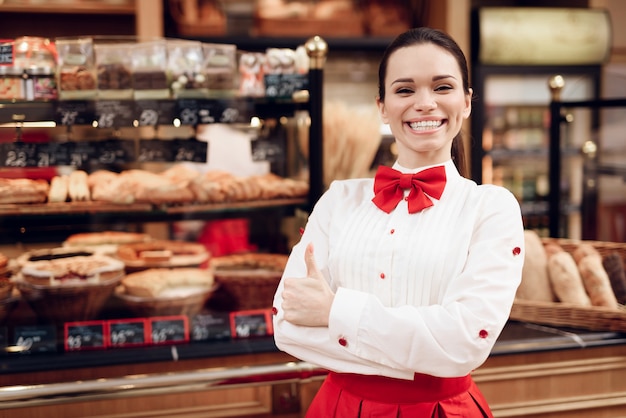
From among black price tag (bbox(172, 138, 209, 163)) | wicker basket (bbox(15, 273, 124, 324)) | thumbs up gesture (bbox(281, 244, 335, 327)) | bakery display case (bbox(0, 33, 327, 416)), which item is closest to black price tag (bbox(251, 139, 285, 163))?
bakery display case (bbox(0, 33, 327, 416))

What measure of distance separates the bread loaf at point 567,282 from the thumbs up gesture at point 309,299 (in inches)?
44.1

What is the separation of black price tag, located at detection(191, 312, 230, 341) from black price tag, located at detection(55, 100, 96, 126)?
0.65 meters

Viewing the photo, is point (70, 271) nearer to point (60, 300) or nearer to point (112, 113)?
point (60, 300)

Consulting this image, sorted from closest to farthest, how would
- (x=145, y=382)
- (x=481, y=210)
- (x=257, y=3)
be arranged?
(x=481, y=210), (x=145, y=382), (x=257, y=3)

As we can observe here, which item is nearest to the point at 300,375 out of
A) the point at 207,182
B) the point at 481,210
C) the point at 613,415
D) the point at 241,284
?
the point at 241,284

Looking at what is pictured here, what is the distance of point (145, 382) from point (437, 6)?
122 inches

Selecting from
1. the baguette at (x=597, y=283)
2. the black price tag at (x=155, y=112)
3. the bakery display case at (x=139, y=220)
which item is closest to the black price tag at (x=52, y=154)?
the bakery display case at (x=139, y=220)

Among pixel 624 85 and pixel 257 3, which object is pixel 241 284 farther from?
pixel 624 85

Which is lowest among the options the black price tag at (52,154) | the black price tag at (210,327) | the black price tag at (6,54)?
the black price tag at (210,327)

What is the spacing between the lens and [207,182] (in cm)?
215

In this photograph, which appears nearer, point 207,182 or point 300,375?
point 300,375

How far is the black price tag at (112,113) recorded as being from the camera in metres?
2.01

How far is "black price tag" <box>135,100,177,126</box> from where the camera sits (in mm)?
2031

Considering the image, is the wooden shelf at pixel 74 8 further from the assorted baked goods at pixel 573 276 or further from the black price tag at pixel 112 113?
the assorted baked goods at pixel 573 276
